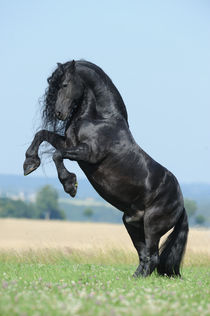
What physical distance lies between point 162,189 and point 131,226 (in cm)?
81

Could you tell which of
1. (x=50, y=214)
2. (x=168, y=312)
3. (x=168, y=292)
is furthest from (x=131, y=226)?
(x=50, y=214)

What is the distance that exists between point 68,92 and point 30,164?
3.95 ft

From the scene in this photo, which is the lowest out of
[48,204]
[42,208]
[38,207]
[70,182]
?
[42,208]

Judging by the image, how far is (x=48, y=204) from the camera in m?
149

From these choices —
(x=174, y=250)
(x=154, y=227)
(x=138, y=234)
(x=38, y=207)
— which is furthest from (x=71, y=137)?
(x=38, y=207)

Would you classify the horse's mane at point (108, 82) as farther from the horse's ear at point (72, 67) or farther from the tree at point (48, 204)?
the tree at point (48, 204)

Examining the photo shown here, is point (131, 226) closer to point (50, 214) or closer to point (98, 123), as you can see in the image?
point (98, 123)

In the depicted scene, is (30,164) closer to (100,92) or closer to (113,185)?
(113,185)

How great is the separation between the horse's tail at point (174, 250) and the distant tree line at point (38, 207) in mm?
118114

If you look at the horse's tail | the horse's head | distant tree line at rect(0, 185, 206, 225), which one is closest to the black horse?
the horse's head

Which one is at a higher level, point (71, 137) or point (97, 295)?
point (71, 137)

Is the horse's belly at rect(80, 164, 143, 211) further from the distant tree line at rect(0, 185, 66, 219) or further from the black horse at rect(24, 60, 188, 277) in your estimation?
the distant tree line at rect(0, 185, 66, 219)

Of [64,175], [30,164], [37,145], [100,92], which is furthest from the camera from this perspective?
[100,92]

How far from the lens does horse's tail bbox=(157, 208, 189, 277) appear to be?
1010 cm
